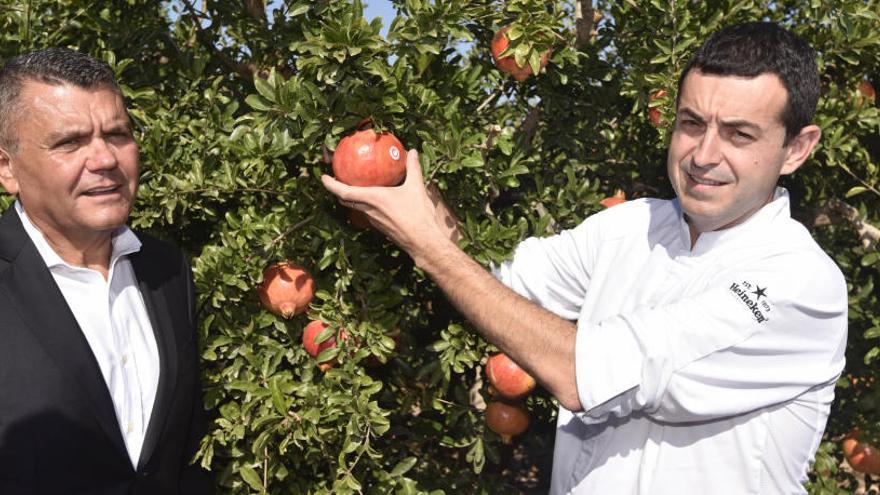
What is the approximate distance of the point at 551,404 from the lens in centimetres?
338

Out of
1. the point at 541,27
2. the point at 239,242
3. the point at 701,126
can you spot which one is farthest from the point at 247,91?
the point at 701,126

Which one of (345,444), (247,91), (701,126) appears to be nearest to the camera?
(701,126)

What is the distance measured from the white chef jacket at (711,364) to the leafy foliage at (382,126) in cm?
62

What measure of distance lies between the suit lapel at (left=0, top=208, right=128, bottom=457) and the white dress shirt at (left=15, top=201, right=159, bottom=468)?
0.06 metres

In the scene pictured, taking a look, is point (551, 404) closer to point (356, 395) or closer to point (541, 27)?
point (356, 395)

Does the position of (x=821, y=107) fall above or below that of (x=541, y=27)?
below

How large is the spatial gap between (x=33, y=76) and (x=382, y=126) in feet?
3.24

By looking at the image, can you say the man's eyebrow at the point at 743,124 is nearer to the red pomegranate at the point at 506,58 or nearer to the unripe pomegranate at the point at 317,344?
the red pomegranate at the point at 506,58

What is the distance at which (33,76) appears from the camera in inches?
79.1

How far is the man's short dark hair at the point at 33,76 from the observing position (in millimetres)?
2020

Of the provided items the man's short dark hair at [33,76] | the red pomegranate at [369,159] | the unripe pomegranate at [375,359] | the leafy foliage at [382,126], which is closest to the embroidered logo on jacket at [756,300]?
the leafy foliage at [382,126]

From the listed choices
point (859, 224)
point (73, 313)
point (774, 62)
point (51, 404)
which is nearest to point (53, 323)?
point (73, 313)

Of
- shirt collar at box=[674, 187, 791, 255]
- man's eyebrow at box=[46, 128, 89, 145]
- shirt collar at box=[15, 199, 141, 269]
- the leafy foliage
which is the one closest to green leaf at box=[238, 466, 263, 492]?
the leafy foliage

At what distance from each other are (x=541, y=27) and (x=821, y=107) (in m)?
1.36
